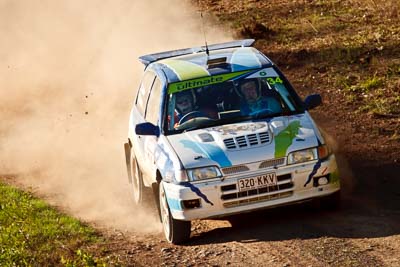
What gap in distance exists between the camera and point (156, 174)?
11.6 metres

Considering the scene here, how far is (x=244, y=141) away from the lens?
1119 centimetres

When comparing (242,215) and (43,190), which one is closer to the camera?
(242,215)

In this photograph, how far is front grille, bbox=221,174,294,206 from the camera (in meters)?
11.0

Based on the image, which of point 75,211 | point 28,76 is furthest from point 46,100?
point 75,211

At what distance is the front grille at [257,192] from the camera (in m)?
→ 11.0

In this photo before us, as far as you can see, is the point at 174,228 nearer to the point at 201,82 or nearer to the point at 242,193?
the point at 242,193

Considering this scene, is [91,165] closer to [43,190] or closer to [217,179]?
[43,190]

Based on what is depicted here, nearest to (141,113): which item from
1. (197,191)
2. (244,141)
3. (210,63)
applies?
(210,63)

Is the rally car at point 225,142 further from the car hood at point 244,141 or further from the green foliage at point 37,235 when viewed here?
the green foliage at point 37,235

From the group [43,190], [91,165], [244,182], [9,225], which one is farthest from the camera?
[91,165]

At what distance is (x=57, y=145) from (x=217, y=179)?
→ 26.5 ft

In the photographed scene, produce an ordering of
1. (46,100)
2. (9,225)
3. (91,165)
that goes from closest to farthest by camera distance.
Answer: (9,225) → (91,165) → (46,100)

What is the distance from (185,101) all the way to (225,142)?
3.55 feet

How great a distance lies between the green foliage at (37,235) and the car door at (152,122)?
92 centimetres
